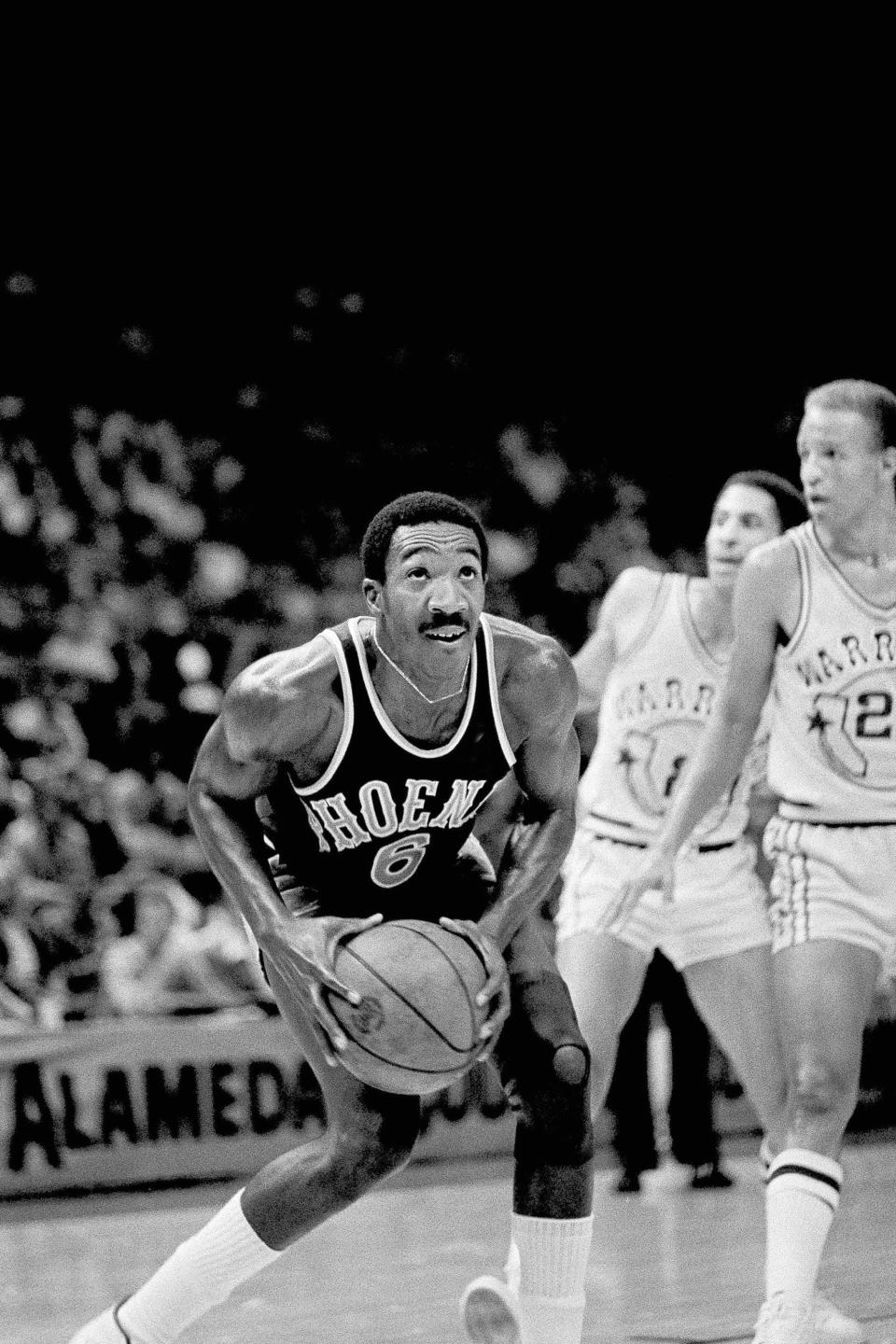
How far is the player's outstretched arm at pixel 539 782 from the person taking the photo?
3184 millimetres

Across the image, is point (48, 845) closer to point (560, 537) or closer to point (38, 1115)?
point (38, 1115)

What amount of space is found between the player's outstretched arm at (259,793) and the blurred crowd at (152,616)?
453cm

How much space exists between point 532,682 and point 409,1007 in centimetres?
67

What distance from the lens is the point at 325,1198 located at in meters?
3.07

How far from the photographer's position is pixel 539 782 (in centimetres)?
330

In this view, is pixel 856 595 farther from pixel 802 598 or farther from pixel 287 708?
pixel 287 708

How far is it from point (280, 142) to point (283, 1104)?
8.25 metres

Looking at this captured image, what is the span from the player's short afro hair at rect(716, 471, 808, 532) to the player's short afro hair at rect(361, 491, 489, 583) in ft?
5.77

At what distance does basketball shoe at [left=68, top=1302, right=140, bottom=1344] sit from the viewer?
312 cm

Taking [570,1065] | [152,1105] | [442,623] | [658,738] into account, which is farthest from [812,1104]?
[152,1105]

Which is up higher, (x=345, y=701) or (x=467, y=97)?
(x=467, y=97)

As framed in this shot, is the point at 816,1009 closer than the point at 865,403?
Yes

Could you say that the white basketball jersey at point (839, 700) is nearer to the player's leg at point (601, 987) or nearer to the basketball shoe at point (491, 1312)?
the player's leg at point (601, 987)

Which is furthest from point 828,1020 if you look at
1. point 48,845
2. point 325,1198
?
point 48,845
